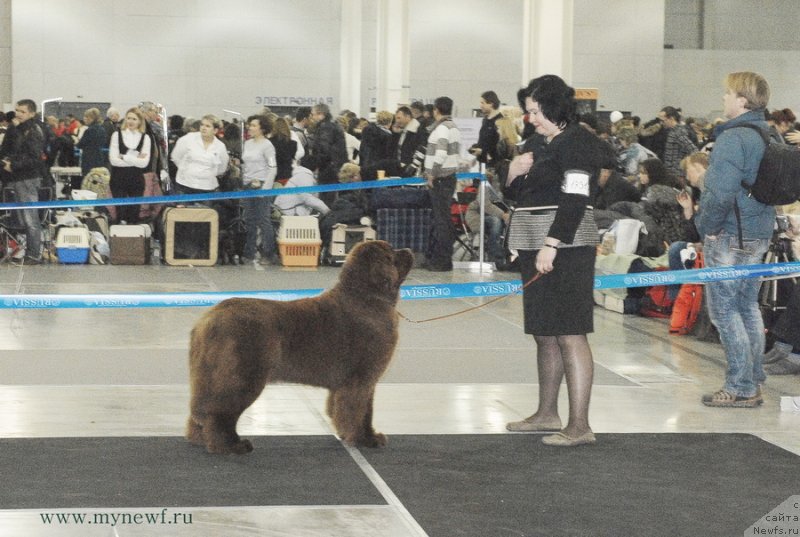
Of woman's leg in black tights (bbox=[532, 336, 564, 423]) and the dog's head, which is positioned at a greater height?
the dog's head

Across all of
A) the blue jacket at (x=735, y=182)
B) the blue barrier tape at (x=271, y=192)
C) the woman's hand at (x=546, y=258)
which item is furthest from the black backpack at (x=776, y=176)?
the blue barrier tape at (x=271, y=192)

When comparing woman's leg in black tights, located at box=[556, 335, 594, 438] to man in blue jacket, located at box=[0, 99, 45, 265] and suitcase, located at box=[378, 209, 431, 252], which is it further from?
man in blue jacket, located at box=[0, 99, 45, 265]

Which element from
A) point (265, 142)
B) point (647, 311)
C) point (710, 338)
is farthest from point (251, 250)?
point (710, 338)

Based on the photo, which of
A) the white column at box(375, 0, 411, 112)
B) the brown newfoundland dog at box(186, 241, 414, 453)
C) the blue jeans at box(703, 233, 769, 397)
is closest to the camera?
the brown newfoundland dog at box(186, 241, 414, 453)

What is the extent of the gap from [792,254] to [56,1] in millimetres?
24614

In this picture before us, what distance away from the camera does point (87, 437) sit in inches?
206

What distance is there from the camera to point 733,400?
6.25 meters

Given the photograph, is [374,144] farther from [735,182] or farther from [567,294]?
[567,294]

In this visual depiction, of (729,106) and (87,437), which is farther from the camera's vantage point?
(729,106)

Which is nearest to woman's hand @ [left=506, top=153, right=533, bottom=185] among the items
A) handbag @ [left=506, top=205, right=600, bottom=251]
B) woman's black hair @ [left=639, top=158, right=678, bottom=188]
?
handbag @ [left=506, top=205, right=600, bottom=251]

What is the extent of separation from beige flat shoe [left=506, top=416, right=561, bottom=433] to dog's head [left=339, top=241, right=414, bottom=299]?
0.97 meters

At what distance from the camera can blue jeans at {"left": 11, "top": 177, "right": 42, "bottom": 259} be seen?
12.8 m

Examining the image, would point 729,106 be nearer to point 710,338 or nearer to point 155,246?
point 710,338

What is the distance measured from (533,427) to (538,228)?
970 millimetres
